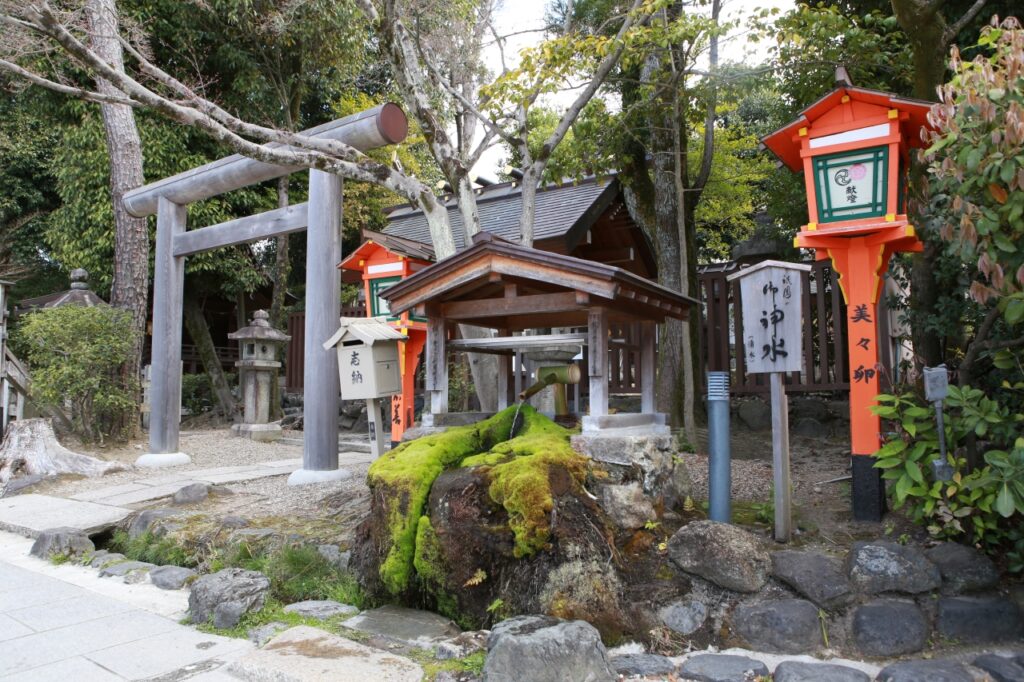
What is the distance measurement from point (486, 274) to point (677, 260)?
14.9 feet

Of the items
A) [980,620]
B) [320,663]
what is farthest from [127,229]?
[980,620]

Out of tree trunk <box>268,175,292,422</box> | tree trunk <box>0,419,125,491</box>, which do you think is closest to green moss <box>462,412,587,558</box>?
tree trunk <box>0,419,125,491</box>

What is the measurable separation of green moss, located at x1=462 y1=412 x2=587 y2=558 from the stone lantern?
9870mm

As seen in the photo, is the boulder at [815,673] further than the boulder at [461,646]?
No

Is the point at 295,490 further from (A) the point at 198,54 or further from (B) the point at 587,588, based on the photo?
(A) the point at 198,54

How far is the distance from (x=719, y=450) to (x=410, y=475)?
2.18m

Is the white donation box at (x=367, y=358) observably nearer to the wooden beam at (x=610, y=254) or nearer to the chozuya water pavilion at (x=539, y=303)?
the chozuya water pavilion at (x=539, y=303)

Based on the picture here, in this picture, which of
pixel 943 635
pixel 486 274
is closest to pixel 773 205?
pixel 486 274

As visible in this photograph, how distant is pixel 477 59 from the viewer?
1013 cm

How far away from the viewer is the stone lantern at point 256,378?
13133 millimetres

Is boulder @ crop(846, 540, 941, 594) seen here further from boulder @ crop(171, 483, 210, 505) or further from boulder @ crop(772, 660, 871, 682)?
boulder @ crop(171, 483, 210, 505)

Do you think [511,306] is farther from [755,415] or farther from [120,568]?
[755,415]

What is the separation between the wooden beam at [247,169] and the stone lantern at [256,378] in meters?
3.15

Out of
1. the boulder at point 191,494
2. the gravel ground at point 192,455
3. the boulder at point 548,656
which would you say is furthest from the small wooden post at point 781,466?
the gravel ground at point 192,455
